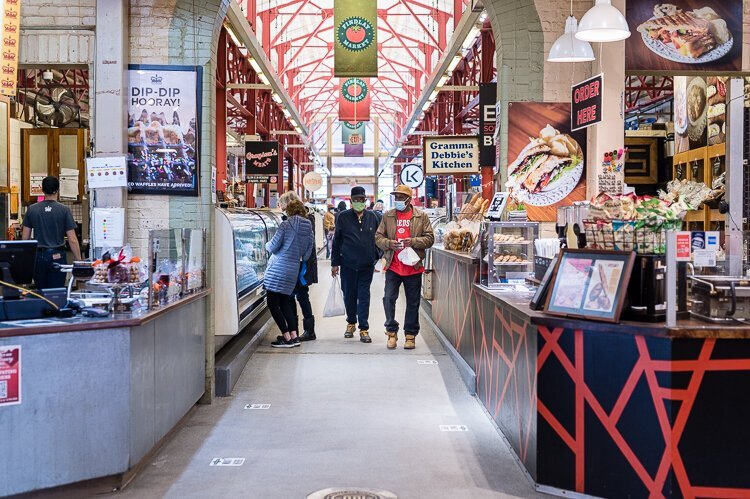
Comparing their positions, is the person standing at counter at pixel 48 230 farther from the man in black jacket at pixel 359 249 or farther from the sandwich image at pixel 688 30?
the sandwich image at pixel 688 30

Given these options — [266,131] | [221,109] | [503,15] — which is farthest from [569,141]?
[266,131]

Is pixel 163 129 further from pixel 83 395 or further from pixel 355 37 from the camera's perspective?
pixel 355 37

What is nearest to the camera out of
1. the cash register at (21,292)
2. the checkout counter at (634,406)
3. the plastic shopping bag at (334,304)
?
the checkout counter at (634,406)

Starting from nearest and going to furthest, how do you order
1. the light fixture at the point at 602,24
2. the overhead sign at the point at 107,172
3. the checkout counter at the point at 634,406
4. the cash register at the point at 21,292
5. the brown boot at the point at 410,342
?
the checkout counter at the point at 634,406 < the cash register at the point at 21,292 < the light fixture at the point at 602,24 < the overhead sign at the point at 107,172 < the brown boot at the point at 410,342

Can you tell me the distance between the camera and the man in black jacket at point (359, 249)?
881 cm

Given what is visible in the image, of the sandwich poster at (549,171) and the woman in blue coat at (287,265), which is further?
the woman in blue coat at (287,265)

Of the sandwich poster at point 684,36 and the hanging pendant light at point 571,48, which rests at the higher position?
the sandwich poster at point 684,36

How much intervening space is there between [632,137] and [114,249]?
11.6 meters

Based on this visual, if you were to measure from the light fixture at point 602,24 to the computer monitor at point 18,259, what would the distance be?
3.91 meters

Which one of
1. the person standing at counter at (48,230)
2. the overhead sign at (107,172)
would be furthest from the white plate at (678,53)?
the person standing at counter at (48,230)

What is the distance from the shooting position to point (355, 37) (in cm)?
1170

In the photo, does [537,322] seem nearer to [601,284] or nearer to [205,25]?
[601,284]

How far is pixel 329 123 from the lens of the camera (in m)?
47.4

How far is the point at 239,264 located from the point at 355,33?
5306 mm
